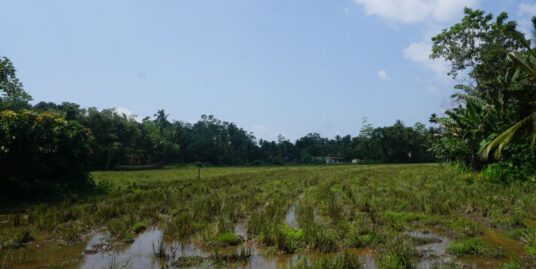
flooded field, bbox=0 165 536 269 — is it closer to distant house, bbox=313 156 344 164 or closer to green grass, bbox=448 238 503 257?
green grass, bbox=448 238 503 257

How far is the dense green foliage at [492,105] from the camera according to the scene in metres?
14.1

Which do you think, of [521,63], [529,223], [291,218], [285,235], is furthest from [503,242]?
[521,63]

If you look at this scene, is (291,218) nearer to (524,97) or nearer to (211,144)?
(524,97)

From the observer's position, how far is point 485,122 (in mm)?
18641

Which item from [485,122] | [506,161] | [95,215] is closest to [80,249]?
[95,215]

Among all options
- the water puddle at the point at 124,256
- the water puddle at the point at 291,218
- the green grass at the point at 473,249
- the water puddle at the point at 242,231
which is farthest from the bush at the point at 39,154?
the green grass at the point at 473,249

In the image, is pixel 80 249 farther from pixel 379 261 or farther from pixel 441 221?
pixel 441 221

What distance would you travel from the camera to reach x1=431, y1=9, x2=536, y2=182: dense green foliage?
14.1m

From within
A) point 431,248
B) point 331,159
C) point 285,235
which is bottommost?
point 431,248

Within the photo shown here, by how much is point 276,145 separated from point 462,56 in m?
69.8

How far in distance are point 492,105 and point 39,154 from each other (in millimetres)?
18999

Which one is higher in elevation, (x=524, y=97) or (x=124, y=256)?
(x=524, y=97)

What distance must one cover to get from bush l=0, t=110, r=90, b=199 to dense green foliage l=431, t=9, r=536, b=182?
16.8 m

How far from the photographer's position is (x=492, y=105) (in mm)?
17781
